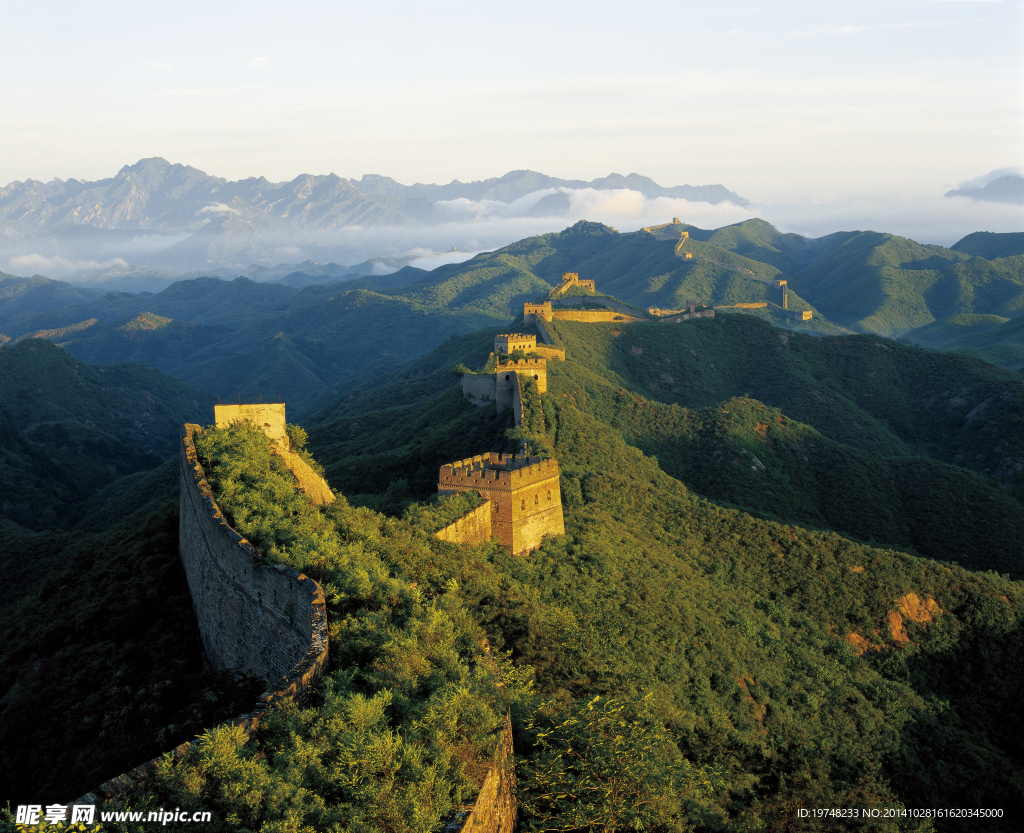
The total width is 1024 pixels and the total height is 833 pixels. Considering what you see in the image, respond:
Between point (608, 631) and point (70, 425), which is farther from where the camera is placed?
point (70, 425)

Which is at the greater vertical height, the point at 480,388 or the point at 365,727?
the point at 365,727

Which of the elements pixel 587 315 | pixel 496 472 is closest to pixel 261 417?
pixel 496 472

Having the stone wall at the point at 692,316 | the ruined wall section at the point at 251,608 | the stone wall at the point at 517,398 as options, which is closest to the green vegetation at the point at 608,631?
the ruined wall section at the point at 251,608

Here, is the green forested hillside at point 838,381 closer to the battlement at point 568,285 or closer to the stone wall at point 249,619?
the battlement at point 568,285

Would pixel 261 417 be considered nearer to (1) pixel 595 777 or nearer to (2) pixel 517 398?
(1) pixel 595 777

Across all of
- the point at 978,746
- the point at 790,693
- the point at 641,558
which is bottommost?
the point at 978,746

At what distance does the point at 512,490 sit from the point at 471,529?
2.90 meters

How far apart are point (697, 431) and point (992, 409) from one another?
44793mm

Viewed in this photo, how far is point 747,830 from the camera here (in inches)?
809

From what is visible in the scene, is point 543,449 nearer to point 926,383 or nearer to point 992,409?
point 992,409

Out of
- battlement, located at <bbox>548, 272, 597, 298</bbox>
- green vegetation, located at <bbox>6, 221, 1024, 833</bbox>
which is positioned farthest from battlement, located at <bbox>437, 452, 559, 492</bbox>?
battlement, located at <bbox>548, 272, 597, 298</bbox>

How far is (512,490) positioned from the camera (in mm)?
32781

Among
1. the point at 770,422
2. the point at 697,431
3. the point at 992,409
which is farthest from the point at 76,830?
the point at 992,409

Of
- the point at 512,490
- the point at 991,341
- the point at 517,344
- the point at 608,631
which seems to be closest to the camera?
the point at 608,631
